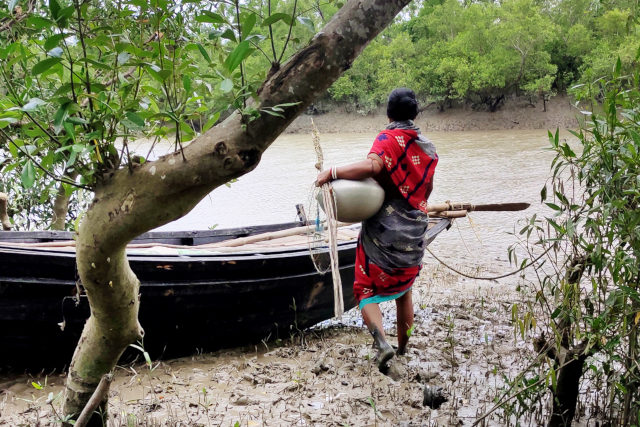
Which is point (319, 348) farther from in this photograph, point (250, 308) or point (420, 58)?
point (420, 58)

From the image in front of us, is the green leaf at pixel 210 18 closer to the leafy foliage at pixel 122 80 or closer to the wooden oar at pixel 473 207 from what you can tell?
the leafy foliage at pixel 122 80

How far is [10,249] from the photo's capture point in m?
3.17

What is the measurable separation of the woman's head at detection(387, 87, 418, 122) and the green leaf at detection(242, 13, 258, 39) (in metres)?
1.98

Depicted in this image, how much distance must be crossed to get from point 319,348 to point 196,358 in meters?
0.86

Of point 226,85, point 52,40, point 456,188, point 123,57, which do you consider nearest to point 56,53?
point 52,40

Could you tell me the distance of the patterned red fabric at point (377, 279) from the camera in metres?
3.22

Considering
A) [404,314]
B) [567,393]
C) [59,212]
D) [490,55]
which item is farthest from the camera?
[490,55]

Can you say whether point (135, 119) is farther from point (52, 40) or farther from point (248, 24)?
point (248, 24)

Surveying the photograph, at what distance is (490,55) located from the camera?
28109 mm

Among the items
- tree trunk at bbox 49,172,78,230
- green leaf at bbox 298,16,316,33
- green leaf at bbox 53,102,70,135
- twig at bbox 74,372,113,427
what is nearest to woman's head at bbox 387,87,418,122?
green leaf at bbox 298,16,316,33

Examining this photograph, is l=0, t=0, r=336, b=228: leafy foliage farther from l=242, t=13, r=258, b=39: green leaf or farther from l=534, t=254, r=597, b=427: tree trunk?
l=534, t=254, r=597, b=427: tree trunk

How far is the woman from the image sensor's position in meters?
3.11

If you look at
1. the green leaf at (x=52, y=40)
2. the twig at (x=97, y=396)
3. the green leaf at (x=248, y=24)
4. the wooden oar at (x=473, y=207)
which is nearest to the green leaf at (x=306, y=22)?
the green leaf at (x=248, y=24)

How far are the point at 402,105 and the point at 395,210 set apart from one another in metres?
0.61
